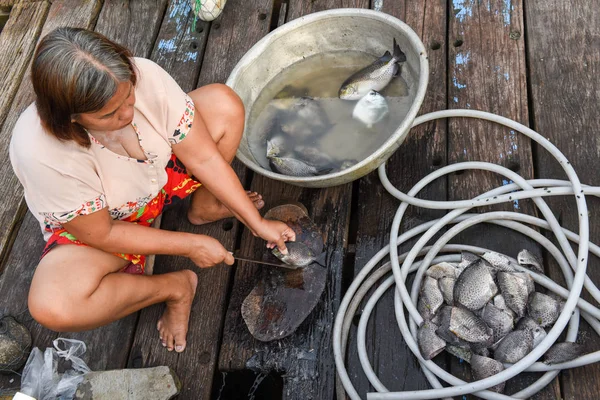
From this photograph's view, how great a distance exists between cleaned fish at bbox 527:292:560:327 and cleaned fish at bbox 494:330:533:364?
69 mm

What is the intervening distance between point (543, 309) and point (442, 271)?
372mm

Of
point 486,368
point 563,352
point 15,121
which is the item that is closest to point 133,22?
point 15,121

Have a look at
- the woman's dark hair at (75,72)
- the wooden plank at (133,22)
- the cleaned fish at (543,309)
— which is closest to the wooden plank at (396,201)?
the cleaned fish at (543,309)

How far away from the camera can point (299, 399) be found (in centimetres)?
192

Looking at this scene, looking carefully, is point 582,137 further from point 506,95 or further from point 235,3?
point 235,3

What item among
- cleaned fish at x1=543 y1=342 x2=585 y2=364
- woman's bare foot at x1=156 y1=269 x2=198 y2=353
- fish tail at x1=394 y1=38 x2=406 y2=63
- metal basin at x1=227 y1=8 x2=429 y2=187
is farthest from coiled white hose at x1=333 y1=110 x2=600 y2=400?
woman's bare foot at x1=156 y1=269 x2=198 y2=353

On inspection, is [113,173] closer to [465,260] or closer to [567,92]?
[465,260]

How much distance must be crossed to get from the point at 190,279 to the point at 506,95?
1.69 meters

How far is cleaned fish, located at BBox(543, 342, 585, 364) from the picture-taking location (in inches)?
67.2

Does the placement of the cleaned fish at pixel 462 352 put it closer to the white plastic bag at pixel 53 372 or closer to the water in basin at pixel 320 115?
the water in basin at pixel 320 115

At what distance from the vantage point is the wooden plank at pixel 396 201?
194cm

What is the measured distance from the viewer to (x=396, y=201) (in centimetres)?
228

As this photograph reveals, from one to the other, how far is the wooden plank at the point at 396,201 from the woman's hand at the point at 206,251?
58 cm

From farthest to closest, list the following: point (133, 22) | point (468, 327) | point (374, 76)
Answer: point (133, 22) < point (374, 76) < point (468, 327)
